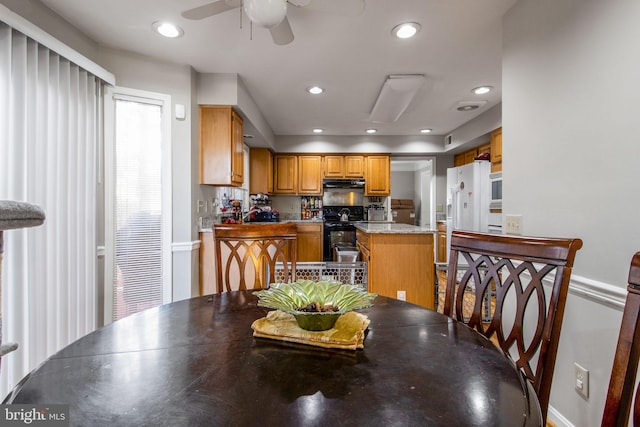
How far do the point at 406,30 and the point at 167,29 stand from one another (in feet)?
5.48

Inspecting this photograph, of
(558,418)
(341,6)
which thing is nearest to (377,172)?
(341,6)

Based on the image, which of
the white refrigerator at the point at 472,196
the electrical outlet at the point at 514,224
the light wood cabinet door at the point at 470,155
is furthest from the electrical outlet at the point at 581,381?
the light wood cabinet door at the point at 470,155

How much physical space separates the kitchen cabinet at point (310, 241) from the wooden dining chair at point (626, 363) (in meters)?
4.45

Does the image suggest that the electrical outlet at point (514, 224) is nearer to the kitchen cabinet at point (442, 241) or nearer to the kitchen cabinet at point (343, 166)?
the kitchen cabinet at point (442, 241)

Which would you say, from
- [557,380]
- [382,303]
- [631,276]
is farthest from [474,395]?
[557,380]

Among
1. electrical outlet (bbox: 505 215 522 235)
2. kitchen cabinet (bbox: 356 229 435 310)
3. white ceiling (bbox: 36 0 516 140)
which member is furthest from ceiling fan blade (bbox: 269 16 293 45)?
kitchen cabinet (bbox: 356 229 435 310)

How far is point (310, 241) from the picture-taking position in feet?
16.6

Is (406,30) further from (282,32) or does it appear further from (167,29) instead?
(167,29)

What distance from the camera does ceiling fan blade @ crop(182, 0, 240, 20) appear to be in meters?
1.52

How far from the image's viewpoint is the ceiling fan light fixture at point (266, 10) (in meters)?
1.34

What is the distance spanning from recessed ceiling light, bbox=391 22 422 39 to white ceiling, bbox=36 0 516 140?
0.15 ft

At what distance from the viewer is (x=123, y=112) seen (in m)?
2.46

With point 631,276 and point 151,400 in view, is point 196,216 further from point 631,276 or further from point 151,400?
point 631,276

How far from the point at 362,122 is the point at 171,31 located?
2.85 m
